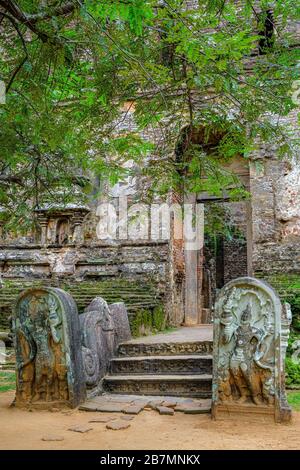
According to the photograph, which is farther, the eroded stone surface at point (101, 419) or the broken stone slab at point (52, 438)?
the eroded stone surface at point (101, 419)

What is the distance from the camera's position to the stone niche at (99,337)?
17.8 feet

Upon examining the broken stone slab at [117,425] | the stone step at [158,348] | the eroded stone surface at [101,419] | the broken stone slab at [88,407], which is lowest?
the broken stone slab at [88,407]

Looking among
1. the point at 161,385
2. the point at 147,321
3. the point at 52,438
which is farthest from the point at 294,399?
the point at 147,321

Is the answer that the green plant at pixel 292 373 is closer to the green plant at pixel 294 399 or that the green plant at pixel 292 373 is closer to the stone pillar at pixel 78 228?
the green plant at pixel 294 399

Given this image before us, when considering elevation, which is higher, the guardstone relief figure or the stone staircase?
the guardstone relief figure

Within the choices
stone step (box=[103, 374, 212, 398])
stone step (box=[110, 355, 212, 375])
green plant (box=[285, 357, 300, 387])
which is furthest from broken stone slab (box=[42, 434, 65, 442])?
green plant (box=[285, 357, 300, 387])

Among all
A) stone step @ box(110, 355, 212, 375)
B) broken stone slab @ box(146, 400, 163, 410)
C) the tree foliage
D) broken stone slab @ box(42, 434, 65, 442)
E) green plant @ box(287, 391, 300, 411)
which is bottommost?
green plant @ box(287, 391, 300, 411)

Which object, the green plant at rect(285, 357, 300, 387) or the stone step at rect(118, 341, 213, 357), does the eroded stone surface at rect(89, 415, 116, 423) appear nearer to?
the stone step at rect(118, 341, 213, 357)

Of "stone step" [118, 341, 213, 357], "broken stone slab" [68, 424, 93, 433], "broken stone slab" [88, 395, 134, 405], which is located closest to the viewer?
"broken stone slab" [68, 424, 93, 433]

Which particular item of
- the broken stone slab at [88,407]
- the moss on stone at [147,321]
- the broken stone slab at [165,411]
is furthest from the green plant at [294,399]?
the moss on stone at [147,321]

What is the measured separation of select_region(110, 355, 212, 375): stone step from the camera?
19.2 ft

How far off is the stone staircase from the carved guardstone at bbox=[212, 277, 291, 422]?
0.97 m

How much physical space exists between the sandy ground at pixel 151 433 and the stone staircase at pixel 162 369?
845mm

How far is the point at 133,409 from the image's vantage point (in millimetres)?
4688
